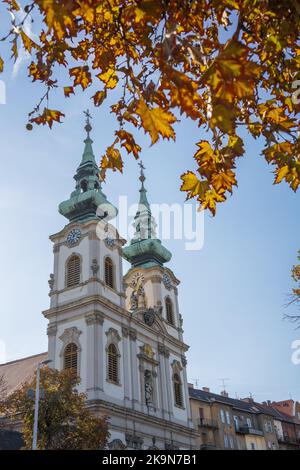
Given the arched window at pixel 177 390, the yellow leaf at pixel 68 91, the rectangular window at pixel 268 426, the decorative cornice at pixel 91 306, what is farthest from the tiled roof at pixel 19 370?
the yellow leaf at pixel 68 91

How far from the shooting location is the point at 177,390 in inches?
1719

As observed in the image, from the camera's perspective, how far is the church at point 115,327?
113 feet

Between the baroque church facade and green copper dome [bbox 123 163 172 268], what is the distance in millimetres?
155

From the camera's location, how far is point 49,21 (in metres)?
3.50

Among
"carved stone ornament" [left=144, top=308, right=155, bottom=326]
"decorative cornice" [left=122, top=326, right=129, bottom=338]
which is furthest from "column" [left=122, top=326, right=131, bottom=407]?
"carved stone ornament" [left=144, top=308, right=155, bottom=326]

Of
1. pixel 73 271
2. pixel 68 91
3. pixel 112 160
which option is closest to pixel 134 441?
pixel 73 271

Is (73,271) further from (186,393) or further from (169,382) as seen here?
(186,393)

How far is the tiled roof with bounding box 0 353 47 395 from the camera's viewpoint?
41666mm

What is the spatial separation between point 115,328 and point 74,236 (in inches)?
302

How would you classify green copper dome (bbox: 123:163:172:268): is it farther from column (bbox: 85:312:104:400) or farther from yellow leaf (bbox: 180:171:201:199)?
yellow leaf (bbox: 180:171:201:199)

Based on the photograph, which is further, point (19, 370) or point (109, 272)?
point (19, 370)
